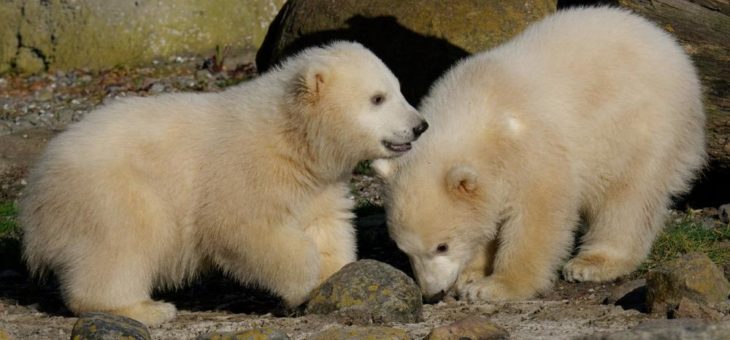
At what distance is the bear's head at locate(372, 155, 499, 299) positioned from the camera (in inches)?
285

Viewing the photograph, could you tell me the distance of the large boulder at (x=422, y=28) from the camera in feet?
35.5

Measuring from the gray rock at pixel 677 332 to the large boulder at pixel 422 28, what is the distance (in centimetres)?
560

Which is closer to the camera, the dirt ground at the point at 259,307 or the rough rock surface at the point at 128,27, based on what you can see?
the dirt ground at the point at 259,307

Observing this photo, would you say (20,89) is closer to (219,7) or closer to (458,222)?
(219,7)

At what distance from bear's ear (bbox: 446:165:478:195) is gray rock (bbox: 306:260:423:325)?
0.69 meters

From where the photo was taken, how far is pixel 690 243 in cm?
831

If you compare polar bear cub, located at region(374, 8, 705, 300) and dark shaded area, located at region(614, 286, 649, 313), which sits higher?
polar bear cub, located at region(374, 8, 705, 300)

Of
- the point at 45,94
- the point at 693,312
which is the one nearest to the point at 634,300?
the point at 693,312

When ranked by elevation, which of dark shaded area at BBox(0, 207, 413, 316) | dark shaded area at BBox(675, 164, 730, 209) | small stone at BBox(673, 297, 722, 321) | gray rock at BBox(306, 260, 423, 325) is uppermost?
small stone at BBox(673, 297, 722, 321)

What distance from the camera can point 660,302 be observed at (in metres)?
6.39

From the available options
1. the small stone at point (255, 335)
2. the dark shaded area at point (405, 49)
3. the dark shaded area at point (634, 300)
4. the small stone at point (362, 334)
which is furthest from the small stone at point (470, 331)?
the dark shaded area at point (405, 49)

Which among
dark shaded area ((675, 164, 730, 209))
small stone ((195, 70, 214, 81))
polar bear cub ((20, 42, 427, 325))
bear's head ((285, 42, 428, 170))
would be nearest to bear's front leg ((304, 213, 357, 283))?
polar bear cub ((20, 42, 427, 325))

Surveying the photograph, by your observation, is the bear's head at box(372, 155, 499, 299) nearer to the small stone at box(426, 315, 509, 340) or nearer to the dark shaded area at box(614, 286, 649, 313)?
the dark shaded area at box(614, 286, 649, 313)

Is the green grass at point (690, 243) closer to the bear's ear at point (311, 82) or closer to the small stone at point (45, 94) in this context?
the bear's ear at point (311, 82)
